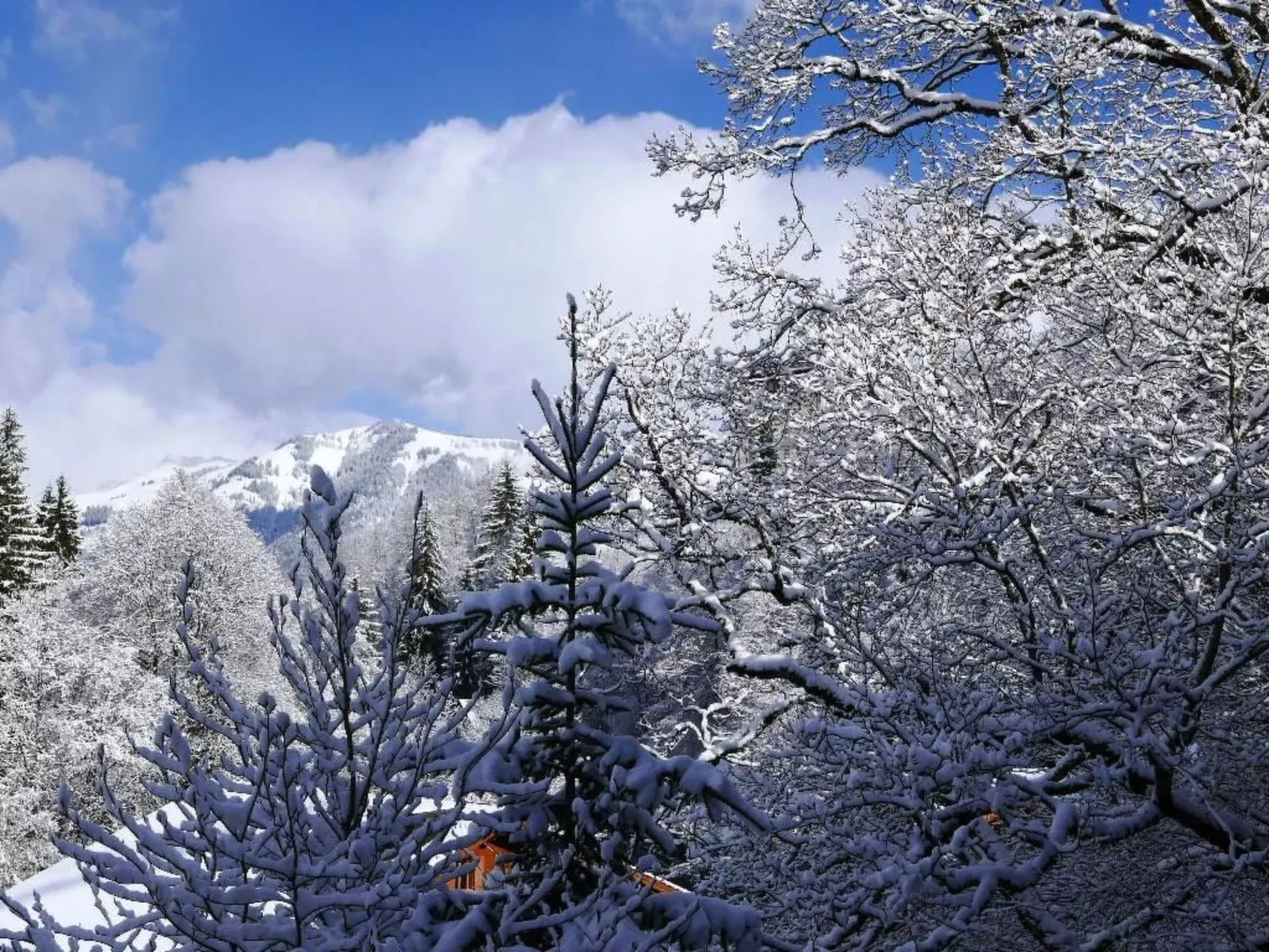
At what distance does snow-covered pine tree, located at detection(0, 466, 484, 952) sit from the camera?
2609mm

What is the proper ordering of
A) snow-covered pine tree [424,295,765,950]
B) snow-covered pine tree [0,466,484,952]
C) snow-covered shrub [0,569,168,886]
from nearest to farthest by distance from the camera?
snow-covered pine tree [0,466,484,952], snow-covered pine tree [424,295,765,950], snow-covered shrub [0,569,168,886]

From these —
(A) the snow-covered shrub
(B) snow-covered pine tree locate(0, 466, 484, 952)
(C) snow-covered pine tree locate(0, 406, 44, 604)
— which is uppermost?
(C) snow-covered pine tree locate(0, 406, 44, 604)

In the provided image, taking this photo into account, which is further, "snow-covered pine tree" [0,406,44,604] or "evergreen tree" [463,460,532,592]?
"evergreen tree" [463,460,532,592]

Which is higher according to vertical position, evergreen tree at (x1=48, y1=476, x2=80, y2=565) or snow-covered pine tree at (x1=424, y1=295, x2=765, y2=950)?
evergreen tree at (x1=48, y1=476, x2=80, y2=565)

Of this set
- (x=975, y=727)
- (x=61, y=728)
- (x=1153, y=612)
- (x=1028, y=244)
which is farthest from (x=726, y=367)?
(x=61, y=728)

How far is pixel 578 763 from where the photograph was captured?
3.27m

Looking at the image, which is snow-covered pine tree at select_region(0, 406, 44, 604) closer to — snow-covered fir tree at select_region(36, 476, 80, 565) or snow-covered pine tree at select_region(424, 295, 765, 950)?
snow-covered fir tree at select_region(36, 476, 80, 565)

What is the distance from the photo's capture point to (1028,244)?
25.2 ft

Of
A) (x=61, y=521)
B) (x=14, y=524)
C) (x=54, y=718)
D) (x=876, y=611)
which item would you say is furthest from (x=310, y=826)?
(x=61, y=521)

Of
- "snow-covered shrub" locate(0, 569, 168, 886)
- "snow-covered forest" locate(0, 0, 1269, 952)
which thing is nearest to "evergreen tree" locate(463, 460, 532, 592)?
"snow-covered shrub" locate(0, 569, 168, 886)

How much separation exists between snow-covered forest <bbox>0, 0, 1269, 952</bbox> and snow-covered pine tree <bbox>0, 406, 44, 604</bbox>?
23.2m

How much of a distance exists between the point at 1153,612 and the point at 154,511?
30856 millimetres

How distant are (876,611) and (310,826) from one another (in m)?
4.19

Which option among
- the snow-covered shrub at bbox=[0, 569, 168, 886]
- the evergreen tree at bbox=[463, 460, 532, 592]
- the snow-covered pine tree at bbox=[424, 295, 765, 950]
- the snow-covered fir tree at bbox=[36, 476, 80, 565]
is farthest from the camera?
the evergreen tree at bbox=[463, 460, 532, 592]
